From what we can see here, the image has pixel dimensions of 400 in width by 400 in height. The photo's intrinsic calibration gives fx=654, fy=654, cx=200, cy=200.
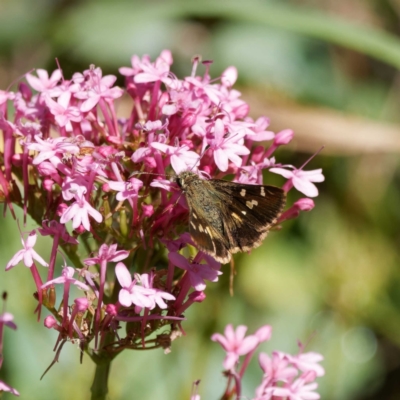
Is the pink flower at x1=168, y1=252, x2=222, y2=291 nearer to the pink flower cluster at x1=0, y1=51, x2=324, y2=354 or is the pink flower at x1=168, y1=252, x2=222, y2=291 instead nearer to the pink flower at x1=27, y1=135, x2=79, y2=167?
the pink flower cluster at x1=0, y1=51, x2=324, y2=354

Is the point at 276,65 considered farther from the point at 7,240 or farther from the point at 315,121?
the point at 7,240

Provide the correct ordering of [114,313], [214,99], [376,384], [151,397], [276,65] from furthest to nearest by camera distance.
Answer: [276,65]
[376,384]
[151,397]
[214,99]
[114,313]

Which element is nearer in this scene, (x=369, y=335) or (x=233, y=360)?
(x=233, y=360)

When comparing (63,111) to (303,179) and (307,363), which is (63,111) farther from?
(307,363)

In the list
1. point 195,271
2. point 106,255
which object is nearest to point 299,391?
point 195,271

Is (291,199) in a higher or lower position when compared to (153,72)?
lower

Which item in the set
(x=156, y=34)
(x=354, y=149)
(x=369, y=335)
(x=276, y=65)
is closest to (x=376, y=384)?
(x=369, y=335)

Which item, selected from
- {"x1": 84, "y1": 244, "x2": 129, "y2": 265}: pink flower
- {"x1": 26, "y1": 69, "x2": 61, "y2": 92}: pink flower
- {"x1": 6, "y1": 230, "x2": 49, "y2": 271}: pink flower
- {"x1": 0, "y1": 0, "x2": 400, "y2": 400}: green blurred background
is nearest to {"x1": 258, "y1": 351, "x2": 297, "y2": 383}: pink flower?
{"x1": 84, "y1": 244, "x2": 129, "y2": 265}: pink flower

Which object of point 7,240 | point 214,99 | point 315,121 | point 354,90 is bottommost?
point 7,240
